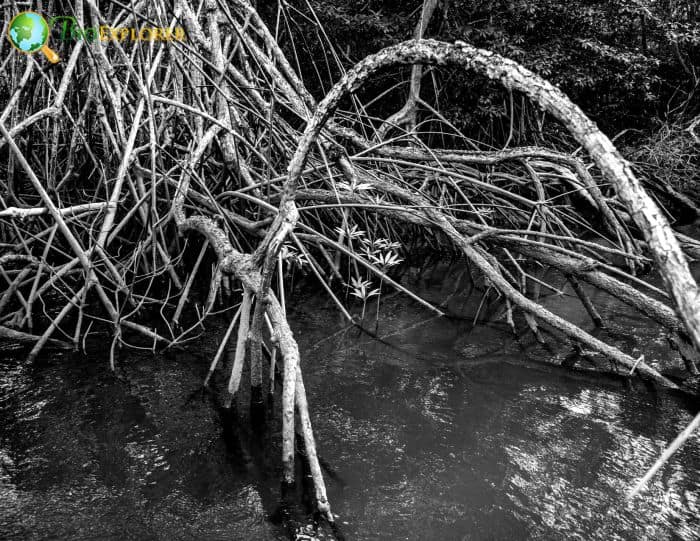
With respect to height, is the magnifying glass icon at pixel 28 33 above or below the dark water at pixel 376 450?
above

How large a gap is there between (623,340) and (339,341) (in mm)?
1703

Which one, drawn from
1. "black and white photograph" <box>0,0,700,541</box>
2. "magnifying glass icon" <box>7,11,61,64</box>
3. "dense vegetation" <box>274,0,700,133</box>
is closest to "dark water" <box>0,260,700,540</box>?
"black and white photograph" <box>0,0,700,541</box>

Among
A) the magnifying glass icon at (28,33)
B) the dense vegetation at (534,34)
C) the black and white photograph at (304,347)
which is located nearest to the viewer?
the black and white photograph at (304,347)

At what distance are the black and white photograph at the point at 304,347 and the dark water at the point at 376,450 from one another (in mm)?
12

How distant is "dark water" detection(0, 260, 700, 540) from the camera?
1936mm

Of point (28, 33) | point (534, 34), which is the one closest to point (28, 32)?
point (28, 33)

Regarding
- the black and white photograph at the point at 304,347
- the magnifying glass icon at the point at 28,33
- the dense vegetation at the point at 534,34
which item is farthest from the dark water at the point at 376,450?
the dense vegetation at the point at 534,34

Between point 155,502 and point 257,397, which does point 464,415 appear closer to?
point 257,397

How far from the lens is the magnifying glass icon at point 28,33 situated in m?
3.42

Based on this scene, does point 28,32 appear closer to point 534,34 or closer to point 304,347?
point 304,347

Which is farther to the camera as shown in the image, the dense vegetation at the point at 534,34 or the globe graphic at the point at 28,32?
the dense vegetation at the point at 534,34

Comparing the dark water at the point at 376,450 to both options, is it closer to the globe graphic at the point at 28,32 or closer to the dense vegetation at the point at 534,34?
the globe graphic at the point at 28,32

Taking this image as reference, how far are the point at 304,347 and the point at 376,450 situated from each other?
1.13m

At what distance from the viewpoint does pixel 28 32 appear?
3486 mm
